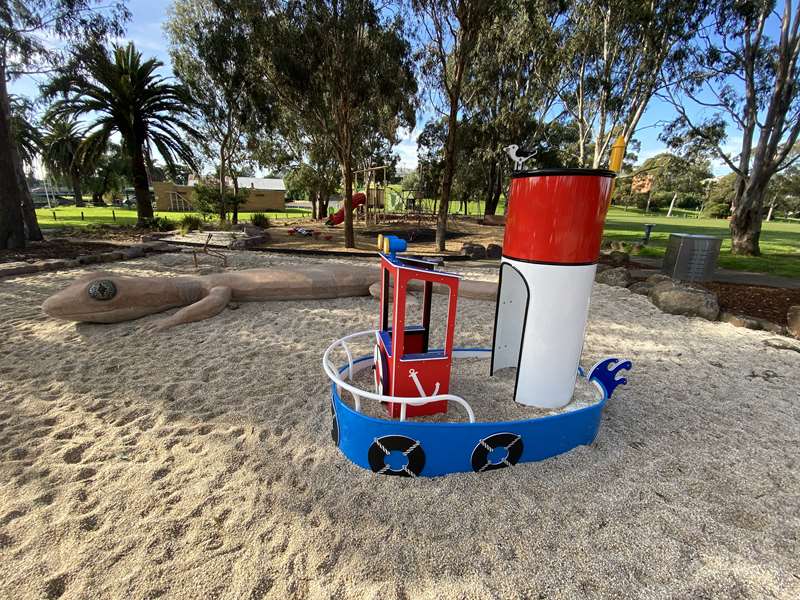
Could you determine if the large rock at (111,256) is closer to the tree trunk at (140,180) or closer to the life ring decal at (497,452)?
the tree trunk at (140,180)

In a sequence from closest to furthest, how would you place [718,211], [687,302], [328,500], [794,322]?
[328,500] → [794,322] → [687,302] → [718,211]

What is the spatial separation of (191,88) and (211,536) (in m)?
22.7

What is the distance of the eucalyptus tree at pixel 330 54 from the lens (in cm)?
1075

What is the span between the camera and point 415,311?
591cm

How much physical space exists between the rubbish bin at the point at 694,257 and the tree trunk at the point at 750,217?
240 inches

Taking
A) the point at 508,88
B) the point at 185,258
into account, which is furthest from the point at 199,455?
the point at 508,88

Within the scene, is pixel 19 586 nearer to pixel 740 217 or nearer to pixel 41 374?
pixel 41 374

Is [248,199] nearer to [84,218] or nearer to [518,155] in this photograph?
[84,218]

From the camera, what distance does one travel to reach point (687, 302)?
6.14 m

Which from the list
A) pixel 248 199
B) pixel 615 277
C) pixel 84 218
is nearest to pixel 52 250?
pixel 615 277

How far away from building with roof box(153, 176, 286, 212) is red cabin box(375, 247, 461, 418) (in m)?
35.4

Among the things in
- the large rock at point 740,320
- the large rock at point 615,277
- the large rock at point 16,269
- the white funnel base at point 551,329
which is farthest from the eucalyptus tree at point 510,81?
the large rock at point 16,269

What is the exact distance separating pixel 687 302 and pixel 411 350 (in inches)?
227

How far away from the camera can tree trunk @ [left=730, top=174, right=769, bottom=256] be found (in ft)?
40.3
